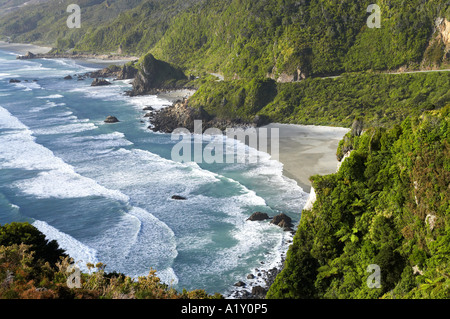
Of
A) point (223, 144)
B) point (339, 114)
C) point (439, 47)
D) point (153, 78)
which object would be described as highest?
point (439, 47)

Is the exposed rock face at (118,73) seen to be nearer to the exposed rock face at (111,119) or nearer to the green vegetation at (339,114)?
the green vegetation at (339,114)

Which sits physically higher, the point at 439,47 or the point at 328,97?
the point at 439,47

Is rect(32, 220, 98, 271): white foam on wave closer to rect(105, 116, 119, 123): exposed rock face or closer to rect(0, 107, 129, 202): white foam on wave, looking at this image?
rect(0, 107, 129, 202): white foam on wave

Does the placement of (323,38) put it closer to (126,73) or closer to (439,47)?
(439,47)

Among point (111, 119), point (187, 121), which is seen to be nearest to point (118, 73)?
point (111, 119)

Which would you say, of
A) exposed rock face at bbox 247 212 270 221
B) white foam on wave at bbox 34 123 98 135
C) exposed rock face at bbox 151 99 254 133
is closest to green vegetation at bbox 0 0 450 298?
exposed rock face at bbox 151 99 254 133
